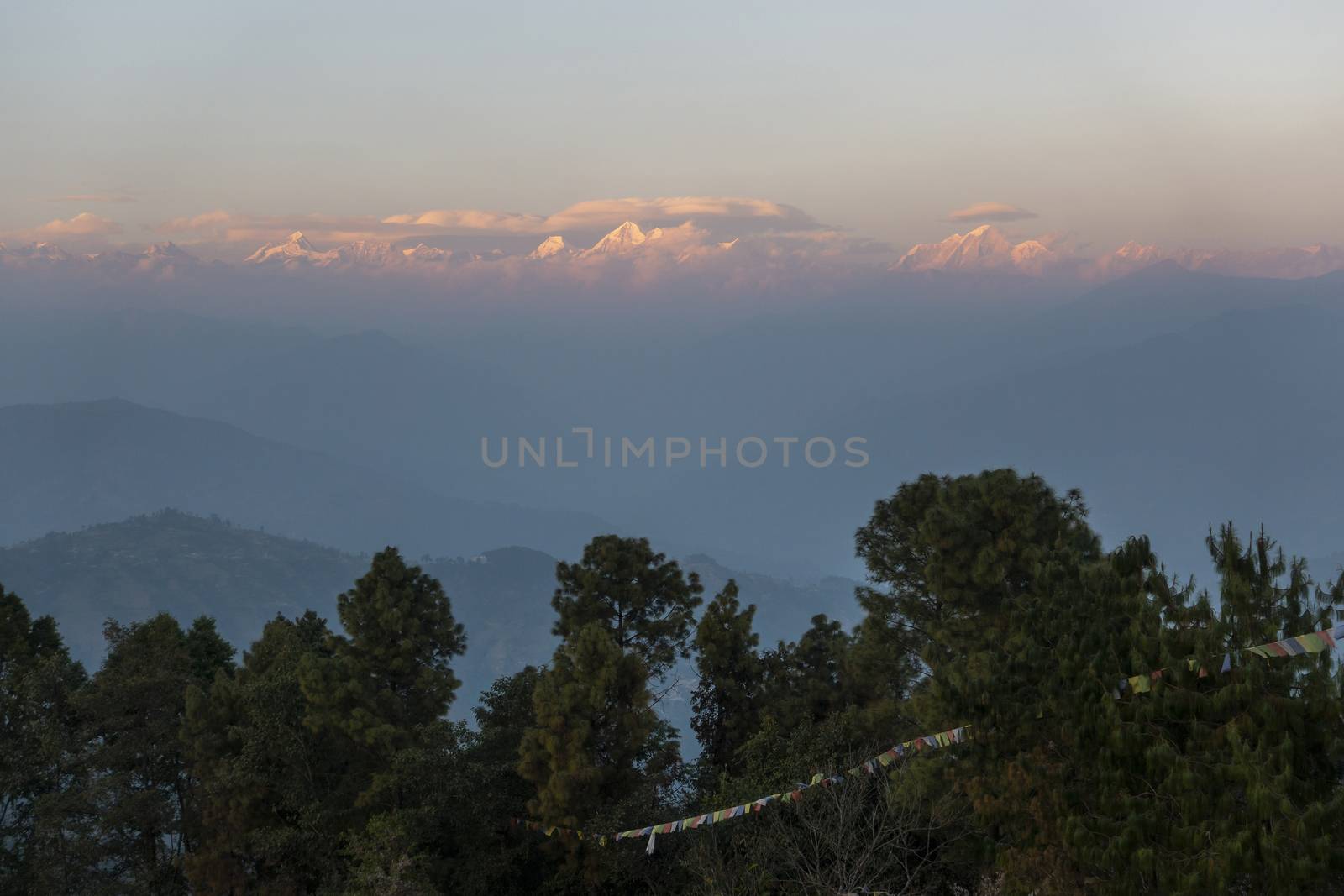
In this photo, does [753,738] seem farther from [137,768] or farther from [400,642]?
[137,768]

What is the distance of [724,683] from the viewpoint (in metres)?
33.1

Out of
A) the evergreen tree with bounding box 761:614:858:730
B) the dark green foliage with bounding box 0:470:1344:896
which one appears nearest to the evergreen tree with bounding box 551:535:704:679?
the dark green foliage with bounding box 0:470:1344:896

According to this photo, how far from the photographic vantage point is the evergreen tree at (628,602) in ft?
113

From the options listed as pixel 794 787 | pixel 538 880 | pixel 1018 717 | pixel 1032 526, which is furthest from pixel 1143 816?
pixel 538 880

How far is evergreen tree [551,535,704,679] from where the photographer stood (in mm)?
34594

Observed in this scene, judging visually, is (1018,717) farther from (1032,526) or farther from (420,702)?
(420,702)

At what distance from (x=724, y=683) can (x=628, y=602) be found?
400cm

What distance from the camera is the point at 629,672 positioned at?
2842cm

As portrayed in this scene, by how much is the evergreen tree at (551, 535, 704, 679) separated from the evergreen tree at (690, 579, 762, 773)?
1029mm

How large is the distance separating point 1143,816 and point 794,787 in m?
11.9


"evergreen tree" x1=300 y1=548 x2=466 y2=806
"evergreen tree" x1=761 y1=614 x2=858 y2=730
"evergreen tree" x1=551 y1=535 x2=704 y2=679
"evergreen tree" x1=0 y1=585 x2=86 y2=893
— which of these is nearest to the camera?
"evergreen tree" x1=0 y1=585 x2=86 y2=893

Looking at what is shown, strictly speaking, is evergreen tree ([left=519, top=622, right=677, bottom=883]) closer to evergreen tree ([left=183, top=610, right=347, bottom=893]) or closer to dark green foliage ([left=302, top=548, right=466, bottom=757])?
dark green foliage ([left=302, top=548, right=466, bottom=757])

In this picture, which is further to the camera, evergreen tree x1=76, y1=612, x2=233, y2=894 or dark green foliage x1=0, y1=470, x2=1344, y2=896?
evergreen tree x1=76, y1=612, x2=233, y2=894

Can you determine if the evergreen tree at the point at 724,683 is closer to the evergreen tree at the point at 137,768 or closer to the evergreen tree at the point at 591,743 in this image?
the evergreen tree at the point at 591,743
